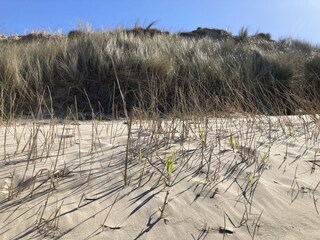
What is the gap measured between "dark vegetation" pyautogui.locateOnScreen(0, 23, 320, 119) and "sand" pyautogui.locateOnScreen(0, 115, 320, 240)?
2.97 meters

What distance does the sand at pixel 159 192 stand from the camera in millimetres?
2344

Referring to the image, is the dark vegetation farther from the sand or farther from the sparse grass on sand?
the sand

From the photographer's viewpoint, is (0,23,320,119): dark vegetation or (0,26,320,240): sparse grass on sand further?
(0,23,320,119): dark vegetation

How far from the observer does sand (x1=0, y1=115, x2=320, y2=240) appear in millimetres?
2344

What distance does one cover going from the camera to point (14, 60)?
7.82 m

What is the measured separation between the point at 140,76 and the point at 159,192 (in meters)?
5.59

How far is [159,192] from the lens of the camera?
9.00ft

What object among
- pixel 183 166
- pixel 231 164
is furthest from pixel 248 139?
pixel 183 166

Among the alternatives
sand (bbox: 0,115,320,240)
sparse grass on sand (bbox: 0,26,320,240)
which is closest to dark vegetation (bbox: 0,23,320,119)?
sparse grass on sand (bbox: 0,26,320,240)

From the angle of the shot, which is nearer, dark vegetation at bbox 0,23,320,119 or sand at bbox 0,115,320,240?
sand at bbox 0,115,320,240

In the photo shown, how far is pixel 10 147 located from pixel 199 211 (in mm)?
1884

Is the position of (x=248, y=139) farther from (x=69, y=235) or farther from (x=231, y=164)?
(x=69, y=235)

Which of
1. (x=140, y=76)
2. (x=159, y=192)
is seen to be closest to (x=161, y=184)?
(x=159, y=192)

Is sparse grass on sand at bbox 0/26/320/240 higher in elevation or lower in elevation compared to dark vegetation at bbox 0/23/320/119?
lower
